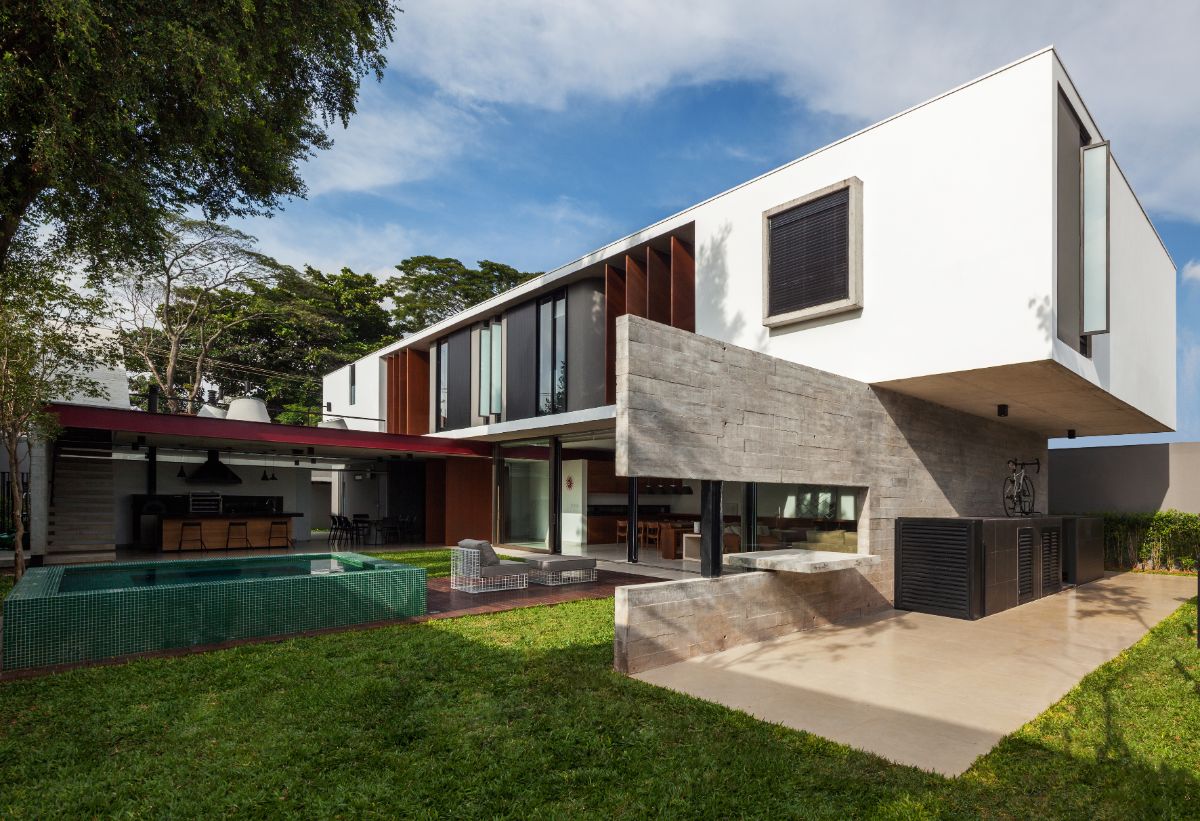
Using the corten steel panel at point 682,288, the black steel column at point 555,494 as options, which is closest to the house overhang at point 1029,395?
the corten steel panel at point 682,288

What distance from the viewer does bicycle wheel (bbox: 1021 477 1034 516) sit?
13.1m

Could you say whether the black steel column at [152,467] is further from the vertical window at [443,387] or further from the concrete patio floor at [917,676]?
the concrete patio floor at [917,676]

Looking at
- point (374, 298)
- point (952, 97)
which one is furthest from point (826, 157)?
point (374, 298)

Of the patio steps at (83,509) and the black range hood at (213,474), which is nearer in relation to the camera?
the patio steps at (83,509)

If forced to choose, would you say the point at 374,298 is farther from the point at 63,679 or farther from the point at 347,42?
the point at 63,679

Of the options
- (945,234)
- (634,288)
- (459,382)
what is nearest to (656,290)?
(634,288)

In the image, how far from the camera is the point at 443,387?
19.3 m

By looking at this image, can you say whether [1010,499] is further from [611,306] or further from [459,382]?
[459,382]

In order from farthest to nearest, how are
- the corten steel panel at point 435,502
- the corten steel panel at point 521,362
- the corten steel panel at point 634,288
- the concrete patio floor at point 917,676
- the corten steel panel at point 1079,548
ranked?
the corten steel panel at point 435,502
the corten steel panel at point 521,362
the corten steel panel at point 634,288
the corten steel panel at point 1079,548
the concrete patio floor at point 917,676

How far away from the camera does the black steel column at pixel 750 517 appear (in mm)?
9055

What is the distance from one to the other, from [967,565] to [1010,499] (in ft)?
16.9

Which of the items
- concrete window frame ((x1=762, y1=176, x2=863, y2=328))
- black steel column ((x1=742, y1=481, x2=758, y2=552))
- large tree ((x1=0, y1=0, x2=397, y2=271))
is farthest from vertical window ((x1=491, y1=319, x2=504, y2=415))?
concrete window frame ((x1=762, y1=176, x2=863, y2=328))

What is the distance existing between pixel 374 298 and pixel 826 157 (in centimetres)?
2902

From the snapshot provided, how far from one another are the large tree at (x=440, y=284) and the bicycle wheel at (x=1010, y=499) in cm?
2599
